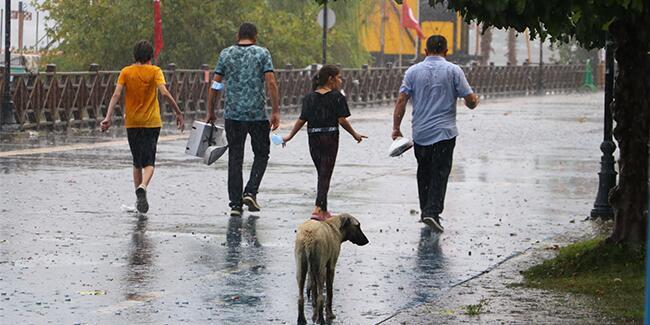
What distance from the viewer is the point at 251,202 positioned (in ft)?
50.2

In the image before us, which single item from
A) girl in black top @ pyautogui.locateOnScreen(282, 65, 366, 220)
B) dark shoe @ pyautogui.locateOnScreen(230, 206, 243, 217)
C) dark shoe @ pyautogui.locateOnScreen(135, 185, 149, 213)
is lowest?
dark shoe @ pyautogui.locateOnScreen(230, 206, 243, 217)

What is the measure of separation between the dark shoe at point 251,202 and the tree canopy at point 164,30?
1054 inches

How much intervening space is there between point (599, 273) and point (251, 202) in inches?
195

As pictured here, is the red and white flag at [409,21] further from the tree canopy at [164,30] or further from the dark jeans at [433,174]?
the dark jeans at [433,174]

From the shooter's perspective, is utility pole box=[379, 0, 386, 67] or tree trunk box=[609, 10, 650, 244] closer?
tree trunk box=[609, 10, 650, 244]

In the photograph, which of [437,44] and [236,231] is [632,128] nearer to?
[437,44]

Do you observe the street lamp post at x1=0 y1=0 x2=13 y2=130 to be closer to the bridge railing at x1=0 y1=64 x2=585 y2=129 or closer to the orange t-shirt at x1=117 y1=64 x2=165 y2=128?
the bridge railing at x1=0 y1=64 x2=585 y2=129

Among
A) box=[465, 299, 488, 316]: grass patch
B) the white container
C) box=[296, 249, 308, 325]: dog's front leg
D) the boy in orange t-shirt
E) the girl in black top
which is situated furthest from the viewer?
the white container

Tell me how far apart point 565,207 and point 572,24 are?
16.0ft

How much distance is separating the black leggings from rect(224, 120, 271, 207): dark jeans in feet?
3.84

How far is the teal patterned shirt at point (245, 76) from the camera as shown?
1502 cm

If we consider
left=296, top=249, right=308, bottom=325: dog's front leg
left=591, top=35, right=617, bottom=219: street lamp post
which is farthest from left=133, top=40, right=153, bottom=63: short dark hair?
left=296, top=249, right=308, bottom=325: dog's front leg

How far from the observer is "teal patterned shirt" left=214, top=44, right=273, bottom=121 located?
1502 centimetres

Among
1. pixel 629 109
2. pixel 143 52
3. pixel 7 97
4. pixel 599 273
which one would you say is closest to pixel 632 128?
pixel 629 109
